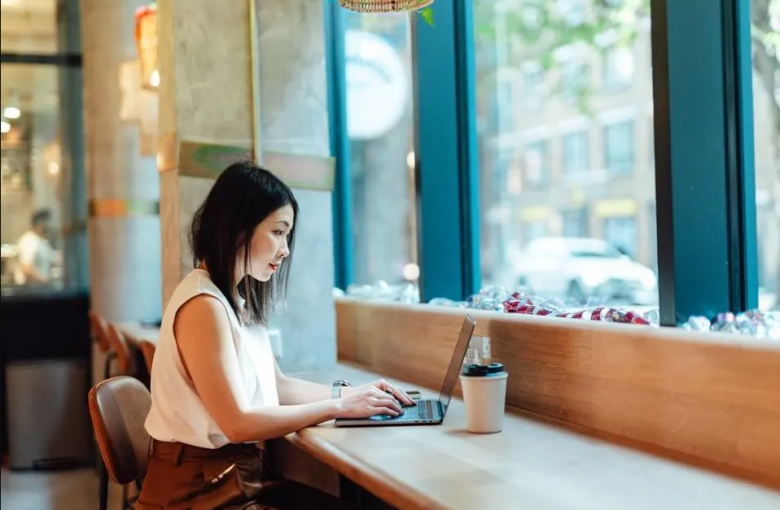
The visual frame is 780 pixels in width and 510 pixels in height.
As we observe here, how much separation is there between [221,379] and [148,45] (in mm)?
2541

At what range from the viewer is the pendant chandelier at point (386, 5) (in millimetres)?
2268

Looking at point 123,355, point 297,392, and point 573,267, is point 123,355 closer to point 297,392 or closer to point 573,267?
point 297,392

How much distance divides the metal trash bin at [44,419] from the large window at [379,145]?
2044mm

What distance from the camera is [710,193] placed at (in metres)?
2.09

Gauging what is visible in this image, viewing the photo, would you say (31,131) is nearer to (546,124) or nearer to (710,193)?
(546,124)

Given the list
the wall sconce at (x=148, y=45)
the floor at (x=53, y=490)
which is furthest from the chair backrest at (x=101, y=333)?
the wall sconce at (x=148, y=45)

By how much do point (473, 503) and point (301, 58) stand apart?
7.45 ft

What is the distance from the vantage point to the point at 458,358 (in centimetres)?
228

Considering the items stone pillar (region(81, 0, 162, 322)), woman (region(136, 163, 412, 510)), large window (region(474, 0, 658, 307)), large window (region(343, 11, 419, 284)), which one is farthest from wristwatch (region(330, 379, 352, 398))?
stone pillar (region(81, 0, 162, 322))

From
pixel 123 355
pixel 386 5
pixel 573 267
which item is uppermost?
pixel 386 5

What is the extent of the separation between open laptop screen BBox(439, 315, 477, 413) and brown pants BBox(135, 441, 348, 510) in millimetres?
523

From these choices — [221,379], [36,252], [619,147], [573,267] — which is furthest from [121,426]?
[619,147]

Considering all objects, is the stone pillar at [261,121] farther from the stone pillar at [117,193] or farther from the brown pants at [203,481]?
the stone pillar at [117,193]

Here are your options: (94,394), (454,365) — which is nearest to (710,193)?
(454,365)
